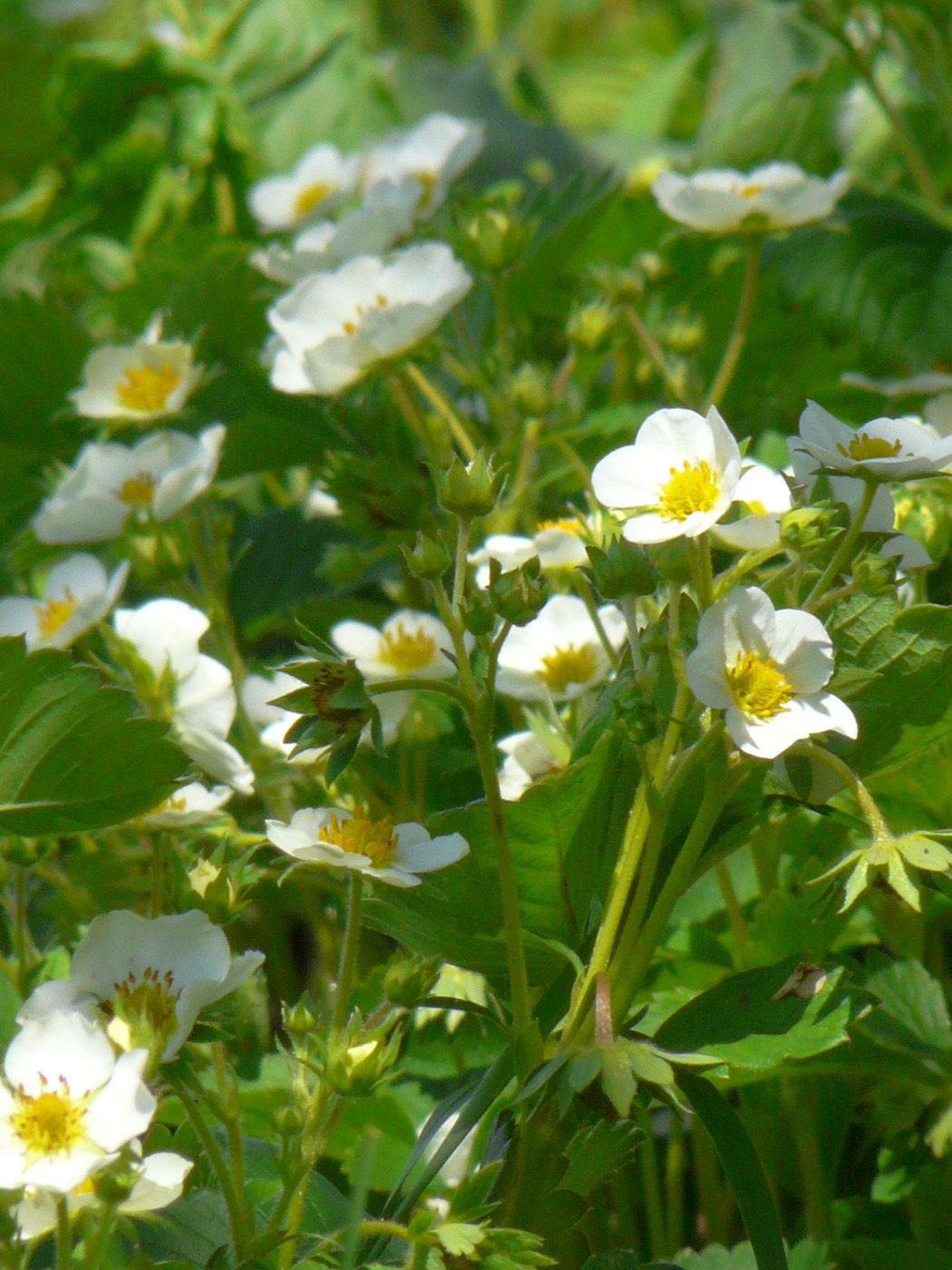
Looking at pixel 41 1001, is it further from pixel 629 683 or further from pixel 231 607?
pixel 231 607

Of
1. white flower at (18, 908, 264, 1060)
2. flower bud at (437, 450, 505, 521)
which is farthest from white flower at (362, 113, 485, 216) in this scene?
white flower at (18, 908, 264, 1060)

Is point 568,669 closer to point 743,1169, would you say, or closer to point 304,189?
point 743,1169

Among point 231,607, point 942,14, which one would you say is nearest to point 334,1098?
point 231,607

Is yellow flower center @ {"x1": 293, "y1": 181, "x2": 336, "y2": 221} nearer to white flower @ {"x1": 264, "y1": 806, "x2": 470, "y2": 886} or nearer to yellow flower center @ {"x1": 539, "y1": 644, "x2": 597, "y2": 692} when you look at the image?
yellow flower center @ {"x1": 539, "y1": 644, "x2": 597, "y2": 692}

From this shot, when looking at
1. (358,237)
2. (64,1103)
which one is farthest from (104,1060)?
(358,237)

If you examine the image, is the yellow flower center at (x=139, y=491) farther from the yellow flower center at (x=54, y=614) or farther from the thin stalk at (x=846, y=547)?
the thin stalk at (x=846, y=547)

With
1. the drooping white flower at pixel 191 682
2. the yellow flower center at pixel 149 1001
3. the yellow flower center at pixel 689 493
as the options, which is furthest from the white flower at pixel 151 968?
the yellow flower center at pixel 689 493
